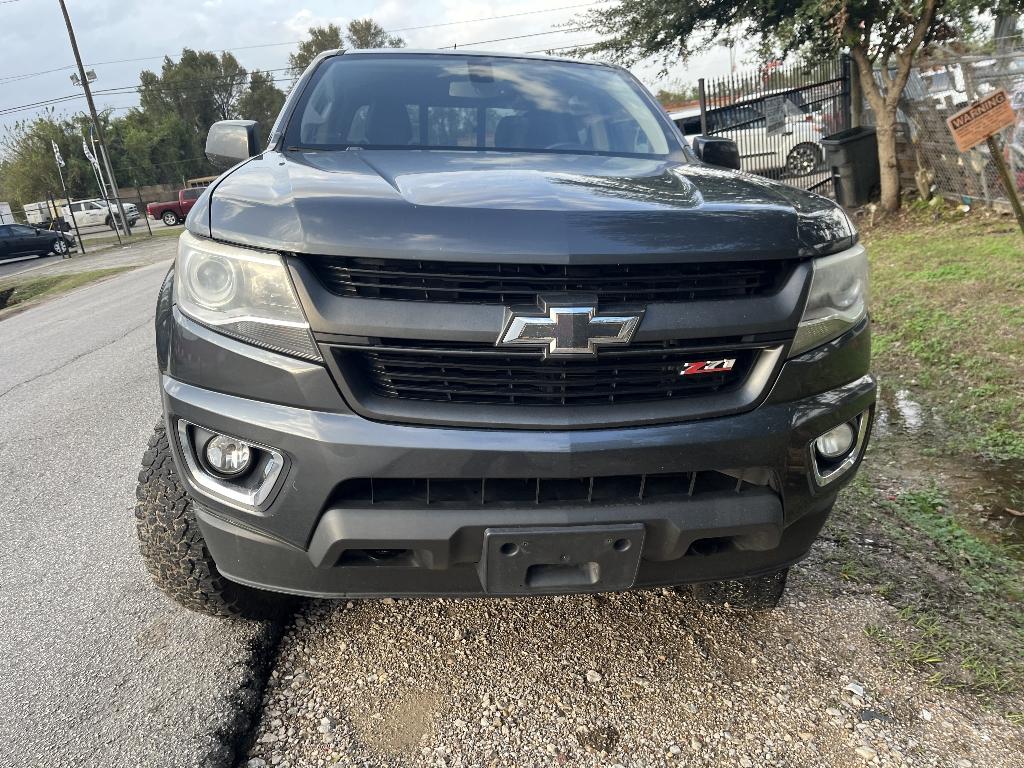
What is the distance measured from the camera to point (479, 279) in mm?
1552

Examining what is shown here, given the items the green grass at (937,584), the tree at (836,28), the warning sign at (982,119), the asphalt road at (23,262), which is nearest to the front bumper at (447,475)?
the green grass at (937,584)

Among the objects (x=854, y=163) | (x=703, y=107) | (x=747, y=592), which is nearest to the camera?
(x=747, y=592)

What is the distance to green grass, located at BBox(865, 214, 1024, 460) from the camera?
11.8 feet

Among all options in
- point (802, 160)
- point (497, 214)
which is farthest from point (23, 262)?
point (497, 214)

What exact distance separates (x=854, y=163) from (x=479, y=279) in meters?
9.81

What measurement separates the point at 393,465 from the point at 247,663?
37.6 inches

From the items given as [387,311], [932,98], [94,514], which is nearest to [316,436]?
[387,311]

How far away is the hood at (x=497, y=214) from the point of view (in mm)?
1544

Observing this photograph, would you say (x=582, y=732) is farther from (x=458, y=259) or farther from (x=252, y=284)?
(x=252, y=284)

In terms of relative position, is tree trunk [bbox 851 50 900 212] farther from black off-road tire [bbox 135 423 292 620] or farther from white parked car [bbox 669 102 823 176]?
black off-road tire [bbox 135 423 292 620]

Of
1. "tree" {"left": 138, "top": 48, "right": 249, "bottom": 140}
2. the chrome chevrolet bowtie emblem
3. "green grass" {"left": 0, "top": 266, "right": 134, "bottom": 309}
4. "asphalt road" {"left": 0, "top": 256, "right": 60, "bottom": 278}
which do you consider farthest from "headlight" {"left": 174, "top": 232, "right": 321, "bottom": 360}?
"tree" {"left": 138, "top": 48, "right": 249, "bottom": 140}

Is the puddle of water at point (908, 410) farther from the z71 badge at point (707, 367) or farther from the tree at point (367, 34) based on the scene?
the tree at point (367, 34)

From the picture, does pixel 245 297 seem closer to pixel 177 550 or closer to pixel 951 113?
pixel 177 550

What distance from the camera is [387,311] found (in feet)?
5.09
